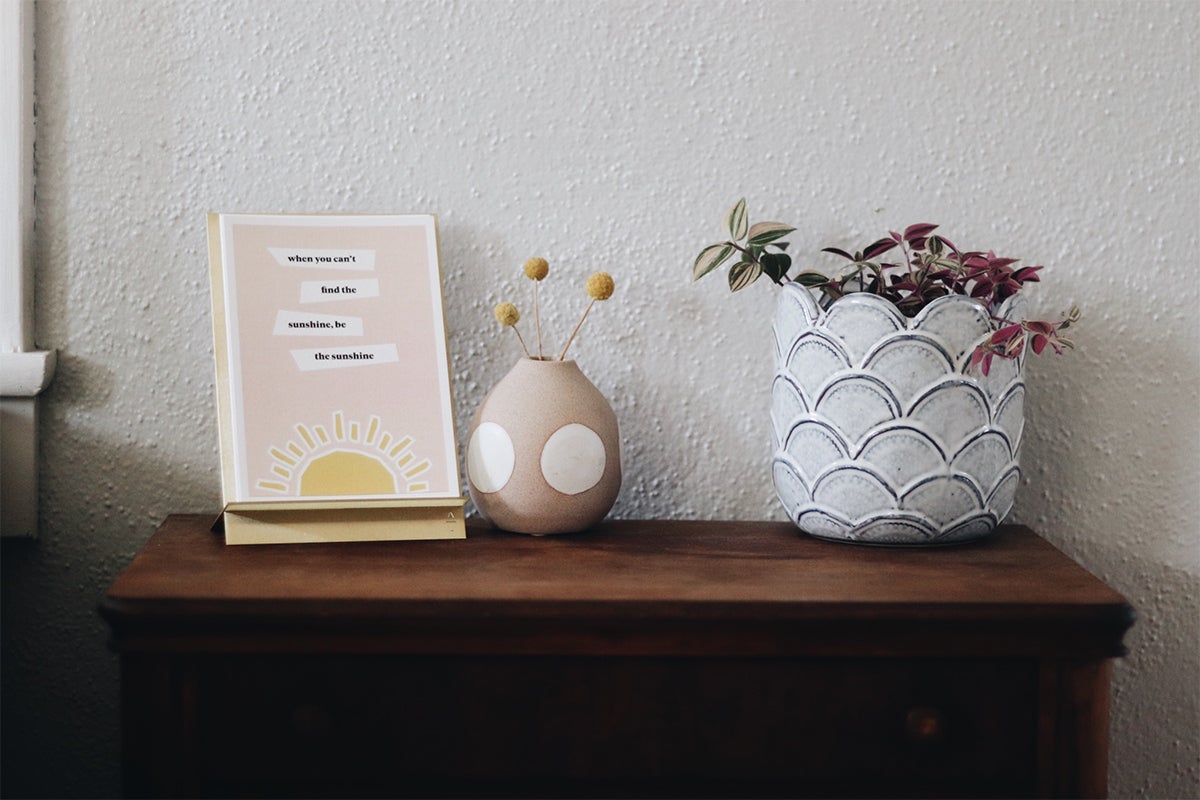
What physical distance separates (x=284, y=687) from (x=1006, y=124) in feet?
3.17

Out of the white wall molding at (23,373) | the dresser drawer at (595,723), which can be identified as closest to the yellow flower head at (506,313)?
the dresser drawer at (595,723)

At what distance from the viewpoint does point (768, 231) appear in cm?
102

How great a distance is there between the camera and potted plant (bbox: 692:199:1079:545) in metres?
0.93

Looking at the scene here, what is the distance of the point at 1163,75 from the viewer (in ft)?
3.65

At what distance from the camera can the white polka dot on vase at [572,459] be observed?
0.98 meters

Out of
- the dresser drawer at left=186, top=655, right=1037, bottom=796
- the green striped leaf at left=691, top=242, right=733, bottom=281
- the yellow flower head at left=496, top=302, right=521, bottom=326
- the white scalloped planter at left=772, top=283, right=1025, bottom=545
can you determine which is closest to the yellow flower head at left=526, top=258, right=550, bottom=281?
the yellow flower head at left=496, top=302, right=521, bottom=326

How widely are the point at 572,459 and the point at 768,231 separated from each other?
32 cm

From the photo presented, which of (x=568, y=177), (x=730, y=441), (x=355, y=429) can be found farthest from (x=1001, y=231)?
(x=355, y=429)

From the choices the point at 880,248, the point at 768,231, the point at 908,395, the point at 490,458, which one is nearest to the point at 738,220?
the point at 768,231

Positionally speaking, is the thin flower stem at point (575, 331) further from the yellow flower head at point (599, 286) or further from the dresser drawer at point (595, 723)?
the dresser drawer at point (595, 723)

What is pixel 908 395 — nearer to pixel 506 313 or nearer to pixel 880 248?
pixel 880 248

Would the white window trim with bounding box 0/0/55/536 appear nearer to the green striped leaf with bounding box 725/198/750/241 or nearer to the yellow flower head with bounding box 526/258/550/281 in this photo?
the yellow flower head with bounding box 526/258/550/281

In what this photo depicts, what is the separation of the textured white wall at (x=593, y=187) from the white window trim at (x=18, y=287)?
22 mm

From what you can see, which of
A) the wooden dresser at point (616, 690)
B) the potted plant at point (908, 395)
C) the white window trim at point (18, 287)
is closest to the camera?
the wooden dresser at point (616, 690)
